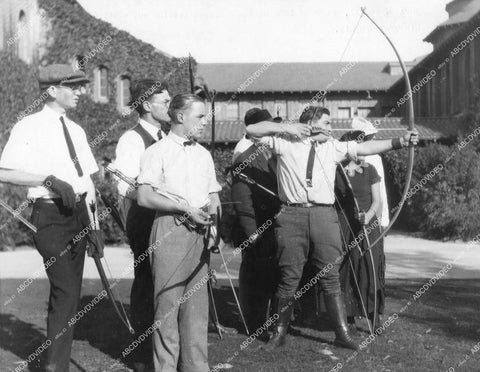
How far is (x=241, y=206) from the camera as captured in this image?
6.68 m

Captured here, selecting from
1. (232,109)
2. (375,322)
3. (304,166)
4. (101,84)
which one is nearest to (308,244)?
(304,166)

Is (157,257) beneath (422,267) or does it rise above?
above

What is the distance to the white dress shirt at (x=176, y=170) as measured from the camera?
15.8 feet

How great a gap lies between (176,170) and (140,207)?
2.23ft

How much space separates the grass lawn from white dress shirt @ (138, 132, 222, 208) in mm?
1394

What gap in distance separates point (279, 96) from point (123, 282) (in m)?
33.9

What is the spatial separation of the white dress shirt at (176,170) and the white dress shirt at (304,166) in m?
1.20

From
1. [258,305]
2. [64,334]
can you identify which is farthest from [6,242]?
[64,334]

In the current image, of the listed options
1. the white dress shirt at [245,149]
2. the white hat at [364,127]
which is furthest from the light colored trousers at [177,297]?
the white hat at [364,127]

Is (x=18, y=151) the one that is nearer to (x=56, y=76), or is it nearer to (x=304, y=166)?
(x=56, y=76)

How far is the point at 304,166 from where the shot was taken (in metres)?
5.93

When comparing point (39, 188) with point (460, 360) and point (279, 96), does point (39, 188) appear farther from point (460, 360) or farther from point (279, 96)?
point (279, 96)

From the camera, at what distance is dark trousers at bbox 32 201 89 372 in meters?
4.91

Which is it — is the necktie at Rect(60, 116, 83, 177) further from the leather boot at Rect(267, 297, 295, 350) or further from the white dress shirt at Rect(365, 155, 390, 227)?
the white dress shirt at Rect(365, 155, 390, 227)
